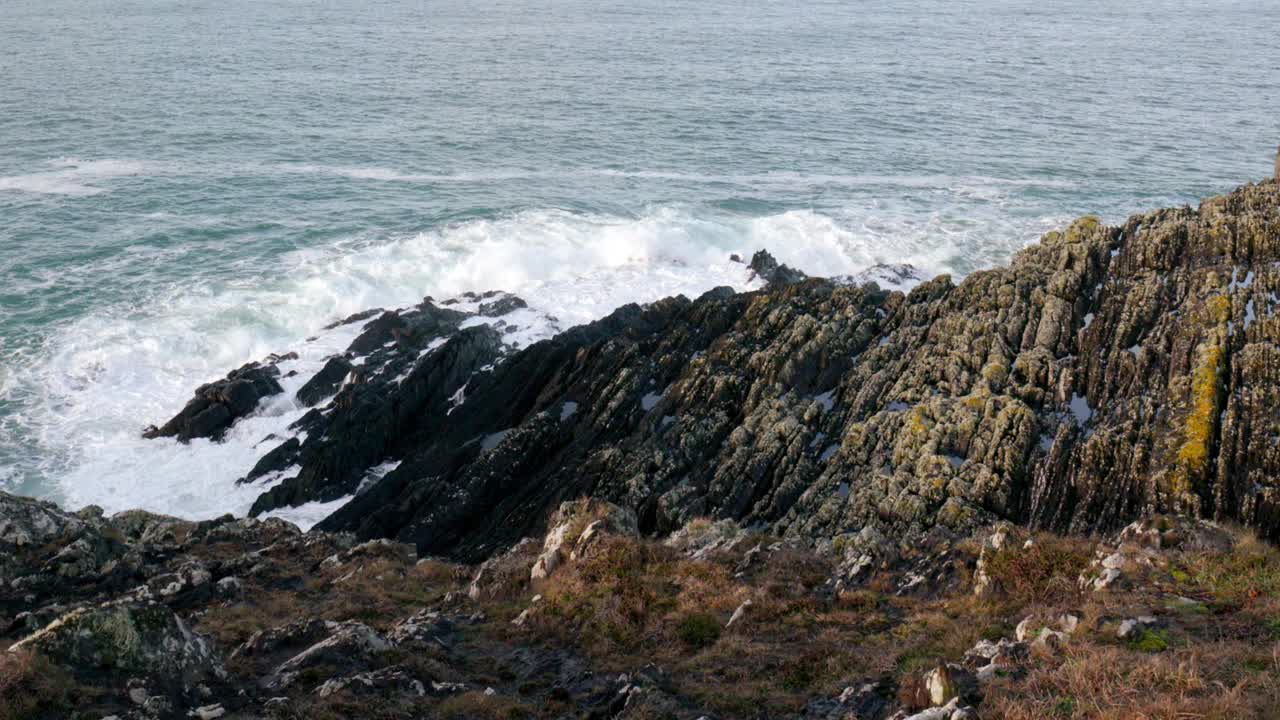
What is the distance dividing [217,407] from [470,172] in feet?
129

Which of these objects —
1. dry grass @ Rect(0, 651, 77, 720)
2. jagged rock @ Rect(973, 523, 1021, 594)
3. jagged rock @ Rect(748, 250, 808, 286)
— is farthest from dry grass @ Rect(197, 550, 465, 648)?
jagged rock @ Rect(748, 250, 808, 286)

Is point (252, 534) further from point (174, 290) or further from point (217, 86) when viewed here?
point (217, 86)

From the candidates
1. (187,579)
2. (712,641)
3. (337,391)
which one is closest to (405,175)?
(337,391)

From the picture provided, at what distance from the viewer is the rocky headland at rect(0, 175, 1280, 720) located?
43.8ft

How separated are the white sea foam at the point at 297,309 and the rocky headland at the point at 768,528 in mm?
2642

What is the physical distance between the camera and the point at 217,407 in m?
38.9

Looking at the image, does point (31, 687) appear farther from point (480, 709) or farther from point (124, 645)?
point (480, 709)

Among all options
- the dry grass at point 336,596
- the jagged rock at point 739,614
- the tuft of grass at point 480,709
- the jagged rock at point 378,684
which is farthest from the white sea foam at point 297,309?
the jagged rock at point 739,614

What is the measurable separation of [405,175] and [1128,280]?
193 ft

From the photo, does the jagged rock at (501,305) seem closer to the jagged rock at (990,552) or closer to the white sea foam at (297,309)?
the white sea foam at (297,309)

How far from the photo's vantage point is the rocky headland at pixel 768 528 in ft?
43.8

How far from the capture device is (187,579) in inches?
835

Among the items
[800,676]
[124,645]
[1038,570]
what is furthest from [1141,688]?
[124,645]

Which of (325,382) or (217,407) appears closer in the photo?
(217,407)
